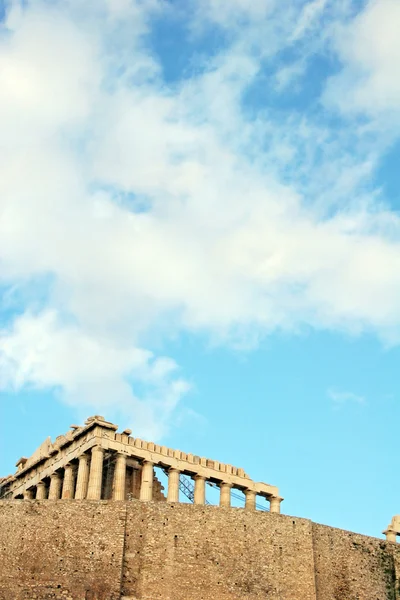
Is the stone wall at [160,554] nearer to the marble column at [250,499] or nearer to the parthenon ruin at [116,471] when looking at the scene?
the parthenon ruin at [116,471]

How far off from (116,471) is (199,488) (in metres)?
6.25

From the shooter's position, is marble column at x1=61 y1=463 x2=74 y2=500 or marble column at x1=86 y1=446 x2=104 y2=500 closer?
marble column at x1=86 y1=446 x2=104 y2=500

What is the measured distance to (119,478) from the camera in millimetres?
76438

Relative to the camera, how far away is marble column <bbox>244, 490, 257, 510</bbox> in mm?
80562

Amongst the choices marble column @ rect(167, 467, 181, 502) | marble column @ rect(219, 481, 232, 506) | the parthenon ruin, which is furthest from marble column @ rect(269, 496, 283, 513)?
marble column @ rect(167, 467, 181, 502)

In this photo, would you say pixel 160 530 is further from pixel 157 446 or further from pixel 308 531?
pixel 157 446

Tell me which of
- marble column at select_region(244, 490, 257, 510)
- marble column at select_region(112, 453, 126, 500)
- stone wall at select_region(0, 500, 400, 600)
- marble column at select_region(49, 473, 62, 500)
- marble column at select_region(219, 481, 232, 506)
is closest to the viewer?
stone wall at select_region(0, 500, 400, 600)

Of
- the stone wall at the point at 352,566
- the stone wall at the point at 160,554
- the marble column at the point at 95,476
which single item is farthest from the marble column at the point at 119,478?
the stone wall at the point at 352,566

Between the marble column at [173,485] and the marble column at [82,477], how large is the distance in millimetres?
5656

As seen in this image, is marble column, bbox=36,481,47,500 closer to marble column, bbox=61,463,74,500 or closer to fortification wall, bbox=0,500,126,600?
marble column, bbox=61,463,74,500

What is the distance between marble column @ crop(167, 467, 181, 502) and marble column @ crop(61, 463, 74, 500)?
21.3 feet

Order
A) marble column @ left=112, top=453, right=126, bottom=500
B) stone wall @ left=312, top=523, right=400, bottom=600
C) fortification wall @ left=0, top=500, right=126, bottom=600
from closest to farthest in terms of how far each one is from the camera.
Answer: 1. fortification wall @ left=0, top=500, right=126, bottom=600
2. stone wall @ left=312, top=523, right=400, bottom=600
3. marble column @ left=112, top=453, right=126, bottom=500

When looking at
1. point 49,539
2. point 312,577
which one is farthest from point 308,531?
point 49,539

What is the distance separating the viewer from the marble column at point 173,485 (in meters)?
78.1
